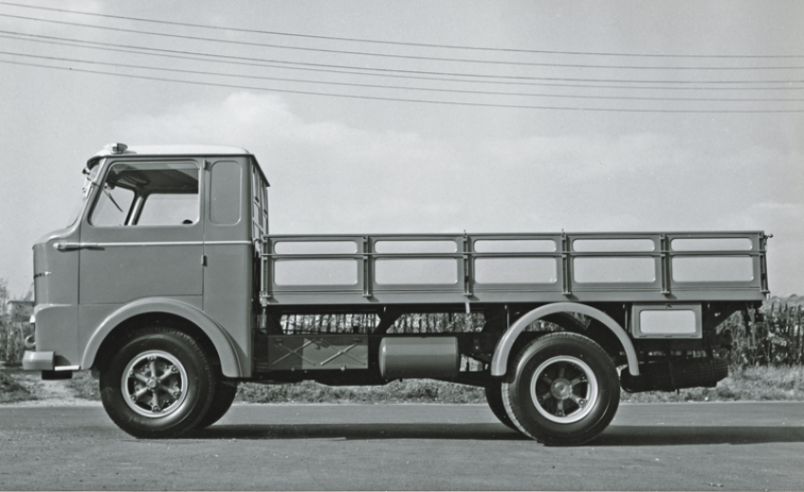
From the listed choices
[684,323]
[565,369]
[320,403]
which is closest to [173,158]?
[565,369]

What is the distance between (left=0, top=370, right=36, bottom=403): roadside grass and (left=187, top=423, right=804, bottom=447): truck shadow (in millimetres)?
5888

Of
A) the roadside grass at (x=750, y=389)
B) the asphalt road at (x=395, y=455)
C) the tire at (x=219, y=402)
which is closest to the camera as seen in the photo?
the asphalt road at (x=395, y=455)

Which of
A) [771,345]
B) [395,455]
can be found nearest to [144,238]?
[395,455]

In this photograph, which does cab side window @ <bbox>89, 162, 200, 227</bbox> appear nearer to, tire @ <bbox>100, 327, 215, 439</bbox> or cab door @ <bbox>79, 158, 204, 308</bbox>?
cab door @ <bbox>79, 158, 204, 308</bbox>

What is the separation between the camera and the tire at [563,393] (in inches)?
354

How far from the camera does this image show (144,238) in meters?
9.34

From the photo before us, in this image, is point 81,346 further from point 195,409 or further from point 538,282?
point 538,282

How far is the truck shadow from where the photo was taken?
949 cm

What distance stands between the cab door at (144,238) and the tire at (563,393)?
3.16 m

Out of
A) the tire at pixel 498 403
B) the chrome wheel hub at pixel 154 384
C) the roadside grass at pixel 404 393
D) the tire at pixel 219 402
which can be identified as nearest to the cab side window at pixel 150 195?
the chrome wheel hub at pixel 154 384

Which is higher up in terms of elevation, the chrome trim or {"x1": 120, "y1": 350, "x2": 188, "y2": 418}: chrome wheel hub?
the chrome trim

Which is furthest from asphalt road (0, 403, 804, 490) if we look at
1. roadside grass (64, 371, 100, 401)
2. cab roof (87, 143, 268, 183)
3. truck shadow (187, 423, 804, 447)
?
roadside grass (64, 371, 100, 401)

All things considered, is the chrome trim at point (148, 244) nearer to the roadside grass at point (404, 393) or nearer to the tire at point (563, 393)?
the tire at point (563, 393)

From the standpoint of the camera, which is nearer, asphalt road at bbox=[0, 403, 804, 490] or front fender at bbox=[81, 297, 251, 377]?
asphalt road at bbox=[0, 403, 804, 490]
